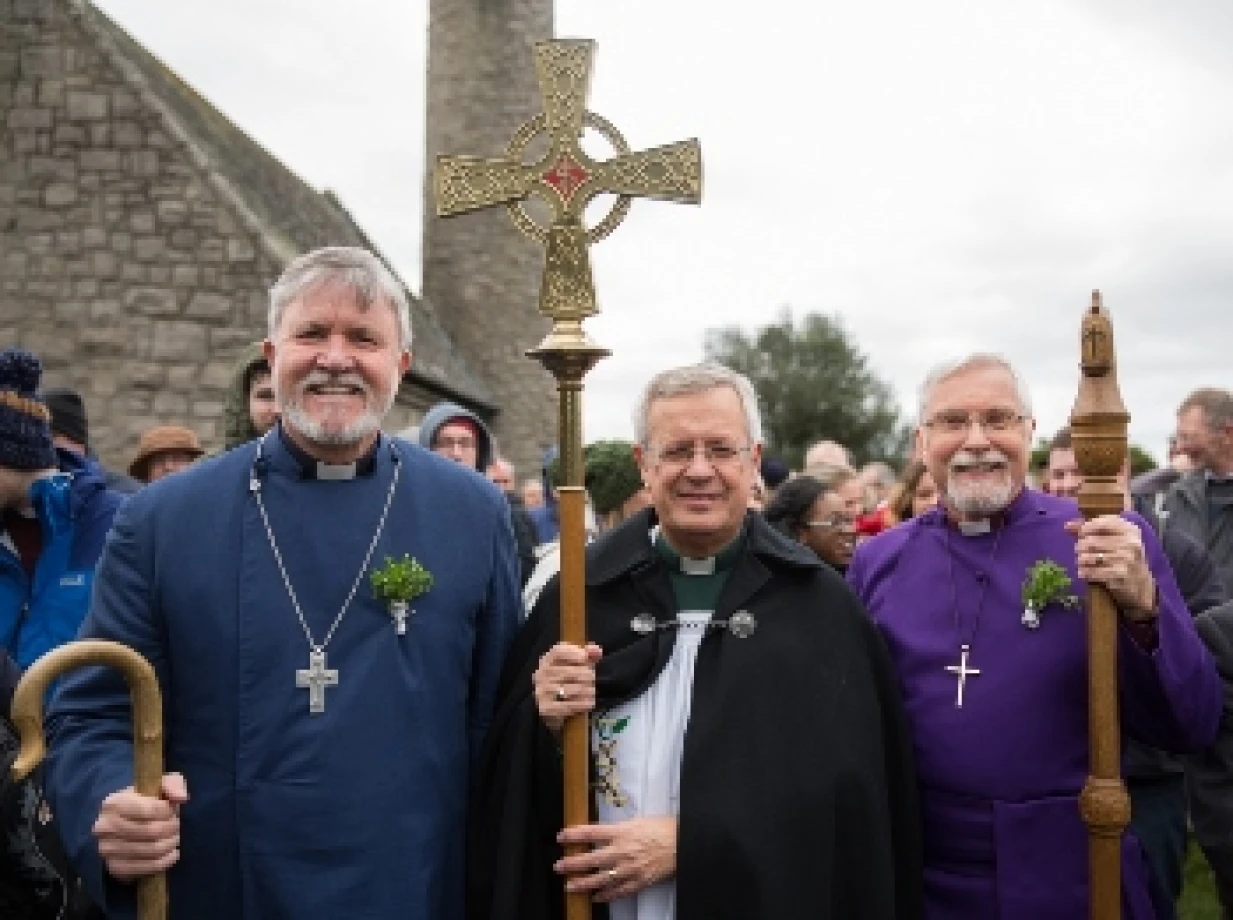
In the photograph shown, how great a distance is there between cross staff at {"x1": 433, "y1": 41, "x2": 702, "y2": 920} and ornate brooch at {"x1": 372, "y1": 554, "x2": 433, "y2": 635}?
35 cm

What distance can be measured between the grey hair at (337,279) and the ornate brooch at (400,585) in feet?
2.02

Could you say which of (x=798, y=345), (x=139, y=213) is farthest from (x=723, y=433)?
(x=798, y=345)

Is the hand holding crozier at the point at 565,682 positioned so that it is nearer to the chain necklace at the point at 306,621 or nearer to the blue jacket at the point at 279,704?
the blue jacket at the point at 279,704

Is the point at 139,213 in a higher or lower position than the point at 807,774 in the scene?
higher

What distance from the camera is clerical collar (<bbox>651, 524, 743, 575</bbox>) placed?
354 cm

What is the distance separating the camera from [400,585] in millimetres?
3109

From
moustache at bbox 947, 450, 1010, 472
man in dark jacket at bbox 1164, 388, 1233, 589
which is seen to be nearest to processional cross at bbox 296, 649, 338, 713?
moustache at bbox 947, 450, 1010, 472

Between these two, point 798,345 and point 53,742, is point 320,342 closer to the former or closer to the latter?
point 53,742

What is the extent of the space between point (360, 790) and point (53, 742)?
28.4 inches

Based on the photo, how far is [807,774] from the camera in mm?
3264

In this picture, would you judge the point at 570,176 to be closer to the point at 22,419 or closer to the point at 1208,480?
the point at 22,419

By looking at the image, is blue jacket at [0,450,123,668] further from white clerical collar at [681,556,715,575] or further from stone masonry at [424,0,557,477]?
stone masonry at [424,0,557,477]

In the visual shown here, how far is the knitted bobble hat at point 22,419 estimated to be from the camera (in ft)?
14.2

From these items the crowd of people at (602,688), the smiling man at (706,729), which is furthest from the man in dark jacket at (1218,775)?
the smiling man at (706,729)
